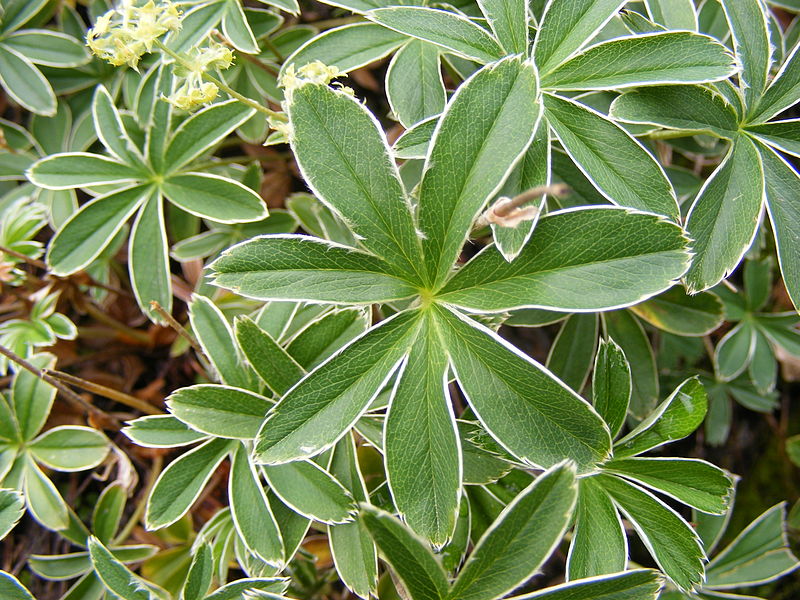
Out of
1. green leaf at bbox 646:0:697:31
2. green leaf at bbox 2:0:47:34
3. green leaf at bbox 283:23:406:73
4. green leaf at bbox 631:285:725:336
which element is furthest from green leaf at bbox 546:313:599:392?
green leaf at bbox 2:0:47:34

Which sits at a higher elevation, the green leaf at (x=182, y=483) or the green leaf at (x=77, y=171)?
the green leaf at (x=77, y=171)

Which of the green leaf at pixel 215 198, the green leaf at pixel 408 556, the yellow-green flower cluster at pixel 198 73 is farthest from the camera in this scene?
the green leaf at pixel 215 198

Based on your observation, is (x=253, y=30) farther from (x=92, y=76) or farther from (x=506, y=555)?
(x=506, y=555)

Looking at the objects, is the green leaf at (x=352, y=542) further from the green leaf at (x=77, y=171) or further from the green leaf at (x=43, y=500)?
the green leaf at (x=77, y=171)

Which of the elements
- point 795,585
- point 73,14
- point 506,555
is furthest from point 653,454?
point 73,14

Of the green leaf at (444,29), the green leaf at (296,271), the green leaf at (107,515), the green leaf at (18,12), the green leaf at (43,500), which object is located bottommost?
the green leaf at (107,515)

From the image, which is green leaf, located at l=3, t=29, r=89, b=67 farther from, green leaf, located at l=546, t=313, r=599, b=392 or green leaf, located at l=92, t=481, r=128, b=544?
green leaf, located at l=546, t=313, r=599, b=392

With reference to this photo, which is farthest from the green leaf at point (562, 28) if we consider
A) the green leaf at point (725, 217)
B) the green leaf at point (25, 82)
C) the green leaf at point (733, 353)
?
the green leaf at point (25, 82)
